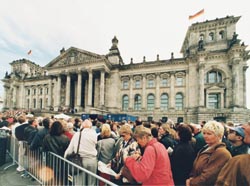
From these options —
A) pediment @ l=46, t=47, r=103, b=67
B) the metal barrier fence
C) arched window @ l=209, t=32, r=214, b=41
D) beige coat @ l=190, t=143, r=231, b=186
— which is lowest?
the metal barrier fence

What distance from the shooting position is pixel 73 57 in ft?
124

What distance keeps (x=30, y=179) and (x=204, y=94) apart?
30.9 meters

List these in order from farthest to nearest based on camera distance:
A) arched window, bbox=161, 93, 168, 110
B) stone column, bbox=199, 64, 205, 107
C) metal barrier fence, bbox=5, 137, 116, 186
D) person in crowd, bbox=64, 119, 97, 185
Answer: arched window, bbox=161, 93, 168, 110, stone column, bbox=199, 64, 205, 107, person in crowd, bbox=64, 119, 97, 185, metal barrier fence, bbox=5, 137, 116, 186

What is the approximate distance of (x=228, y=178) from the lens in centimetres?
186

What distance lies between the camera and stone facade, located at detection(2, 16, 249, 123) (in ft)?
91.7

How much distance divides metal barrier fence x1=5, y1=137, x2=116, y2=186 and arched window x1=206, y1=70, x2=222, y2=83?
31.8 meters

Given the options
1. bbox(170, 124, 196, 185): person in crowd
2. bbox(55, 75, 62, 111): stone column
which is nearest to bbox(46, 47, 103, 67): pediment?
bbox(55, 75, 62, 111): stone column

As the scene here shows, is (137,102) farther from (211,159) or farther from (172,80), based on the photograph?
(211,159)

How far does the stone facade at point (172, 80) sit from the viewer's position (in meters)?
28.0

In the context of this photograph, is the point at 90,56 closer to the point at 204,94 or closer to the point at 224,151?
the point at 204,94

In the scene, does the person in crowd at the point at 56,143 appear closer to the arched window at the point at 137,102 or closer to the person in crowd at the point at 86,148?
the person in crowd at the point at 86,148

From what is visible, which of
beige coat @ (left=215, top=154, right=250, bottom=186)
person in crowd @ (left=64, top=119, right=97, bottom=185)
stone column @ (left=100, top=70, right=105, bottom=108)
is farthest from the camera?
stone column @ (left=100, top=70, right=105, bottom=108)

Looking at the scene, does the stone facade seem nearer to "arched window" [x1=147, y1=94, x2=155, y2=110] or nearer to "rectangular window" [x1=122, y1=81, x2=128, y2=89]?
"arched window" [x1=147, y1=94, x2=155, y2=110]

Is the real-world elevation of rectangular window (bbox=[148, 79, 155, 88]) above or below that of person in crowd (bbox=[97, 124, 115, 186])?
above
